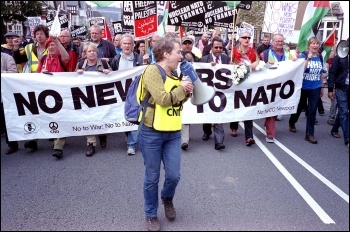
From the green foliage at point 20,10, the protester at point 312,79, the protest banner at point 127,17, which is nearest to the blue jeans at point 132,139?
the protester at point 312,79

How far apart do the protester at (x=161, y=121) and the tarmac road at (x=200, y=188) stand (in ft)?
1.45

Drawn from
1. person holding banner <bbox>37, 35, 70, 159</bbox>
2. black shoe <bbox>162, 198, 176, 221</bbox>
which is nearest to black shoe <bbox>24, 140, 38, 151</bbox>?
person holding banner <bbox>37, 35, 70, 159</bbox>

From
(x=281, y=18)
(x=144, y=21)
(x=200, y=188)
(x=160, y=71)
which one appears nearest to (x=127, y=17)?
(x=144, y=21)

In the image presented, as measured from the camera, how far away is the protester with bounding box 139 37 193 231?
2902 millimetres

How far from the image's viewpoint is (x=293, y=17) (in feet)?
28.7

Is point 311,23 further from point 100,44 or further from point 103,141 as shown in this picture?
point 103,141

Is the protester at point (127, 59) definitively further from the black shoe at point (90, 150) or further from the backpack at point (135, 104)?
the backpack at point (135, 104)

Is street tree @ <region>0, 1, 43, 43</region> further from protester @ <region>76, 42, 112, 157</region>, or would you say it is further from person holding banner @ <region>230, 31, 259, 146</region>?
person holding banner @ <region>230, 31, 259, 146</region>

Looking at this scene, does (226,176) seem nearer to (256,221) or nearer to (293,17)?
(256,221)

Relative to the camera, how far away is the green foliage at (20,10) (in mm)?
17672

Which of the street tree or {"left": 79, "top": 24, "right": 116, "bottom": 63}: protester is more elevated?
the street tree

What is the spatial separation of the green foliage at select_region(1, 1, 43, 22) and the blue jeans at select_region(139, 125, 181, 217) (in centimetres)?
1697

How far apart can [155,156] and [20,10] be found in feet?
58.2

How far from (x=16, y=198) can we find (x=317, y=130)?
228 inches
